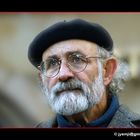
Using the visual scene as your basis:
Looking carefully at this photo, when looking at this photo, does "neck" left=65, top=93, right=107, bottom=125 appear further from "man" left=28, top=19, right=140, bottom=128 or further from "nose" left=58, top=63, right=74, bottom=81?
"nose" left=58, top=63, right=74, bottom=81

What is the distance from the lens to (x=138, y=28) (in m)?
3.85

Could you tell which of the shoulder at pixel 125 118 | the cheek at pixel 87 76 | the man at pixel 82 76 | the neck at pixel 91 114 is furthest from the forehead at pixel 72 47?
the shoulder at pixel 125 118

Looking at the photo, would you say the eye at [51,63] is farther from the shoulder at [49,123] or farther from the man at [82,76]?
the shoulder at [49,123]

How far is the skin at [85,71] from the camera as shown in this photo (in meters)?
3.78

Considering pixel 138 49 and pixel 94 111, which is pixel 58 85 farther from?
pixel 138 49

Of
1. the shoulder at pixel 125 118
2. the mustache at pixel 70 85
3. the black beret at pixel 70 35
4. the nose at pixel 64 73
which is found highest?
the black beret at pixel 70 35

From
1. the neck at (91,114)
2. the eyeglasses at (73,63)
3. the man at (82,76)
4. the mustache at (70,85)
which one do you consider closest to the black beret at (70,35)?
the man at (82,76)

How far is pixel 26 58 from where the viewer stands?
153 inches

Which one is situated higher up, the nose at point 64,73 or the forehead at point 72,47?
the forehead at point 72,47

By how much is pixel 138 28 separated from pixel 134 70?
0.87 ft

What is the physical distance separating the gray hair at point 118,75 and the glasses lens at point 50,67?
28cm

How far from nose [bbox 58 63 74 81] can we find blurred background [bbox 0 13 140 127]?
A: 18cm
